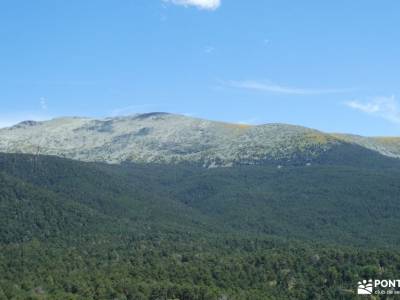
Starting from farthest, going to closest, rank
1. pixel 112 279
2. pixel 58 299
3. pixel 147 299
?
1. pixel 112 279
2. pixel 147 299
3. pixel 58 299

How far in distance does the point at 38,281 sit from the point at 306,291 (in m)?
70.5

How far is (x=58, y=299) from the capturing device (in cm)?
15238

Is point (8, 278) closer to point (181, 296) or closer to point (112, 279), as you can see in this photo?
point (112, 279)

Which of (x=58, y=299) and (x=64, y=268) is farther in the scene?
(x=64, y=268)

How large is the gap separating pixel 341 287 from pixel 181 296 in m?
47.1

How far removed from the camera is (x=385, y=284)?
604ft

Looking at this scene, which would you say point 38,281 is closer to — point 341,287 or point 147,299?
point 147,299

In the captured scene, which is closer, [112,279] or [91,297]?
[91,297]

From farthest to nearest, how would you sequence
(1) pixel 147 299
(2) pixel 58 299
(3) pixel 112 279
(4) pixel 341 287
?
1. (4) pixel 341 287
2. (3) pixel 112 279
3. (1) pixel 147 299
4. (2) pixel 58 299

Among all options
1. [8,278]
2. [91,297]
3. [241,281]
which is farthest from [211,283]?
[8,278]

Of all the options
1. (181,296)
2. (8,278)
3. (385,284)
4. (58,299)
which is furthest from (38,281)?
(385,284)

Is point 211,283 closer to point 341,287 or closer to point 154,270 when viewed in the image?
point 154,270

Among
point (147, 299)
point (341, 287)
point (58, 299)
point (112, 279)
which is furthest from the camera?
point (341, 287)

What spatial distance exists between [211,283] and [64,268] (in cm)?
4048
